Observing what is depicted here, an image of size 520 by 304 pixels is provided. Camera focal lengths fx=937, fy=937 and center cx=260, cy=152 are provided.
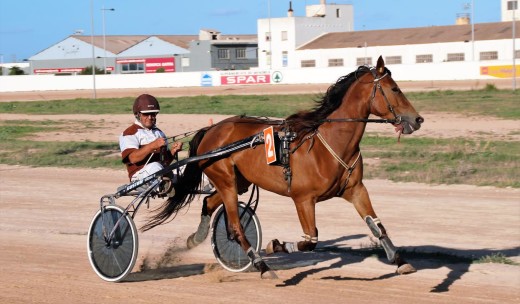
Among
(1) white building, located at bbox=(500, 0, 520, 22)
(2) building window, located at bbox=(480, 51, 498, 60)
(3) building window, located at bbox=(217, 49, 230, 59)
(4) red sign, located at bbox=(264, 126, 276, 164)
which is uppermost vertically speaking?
(1) white building, located at bbox=(500, 0, 520, 22)

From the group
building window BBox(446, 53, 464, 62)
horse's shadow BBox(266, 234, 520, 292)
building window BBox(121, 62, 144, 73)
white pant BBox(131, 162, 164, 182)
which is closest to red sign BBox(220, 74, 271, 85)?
building window BBox(446, 53, 464, 62)

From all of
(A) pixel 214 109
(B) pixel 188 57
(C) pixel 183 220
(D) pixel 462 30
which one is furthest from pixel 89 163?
(B) pixel 188 57

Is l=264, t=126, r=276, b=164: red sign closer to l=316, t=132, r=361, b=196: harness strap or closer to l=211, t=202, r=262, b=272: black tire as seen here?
l=316, t=132, r=361, b=196: harness strap

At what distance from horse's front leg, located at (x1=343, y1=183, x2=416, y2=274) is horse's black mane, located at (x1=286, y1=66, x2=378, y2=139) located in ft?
2.10

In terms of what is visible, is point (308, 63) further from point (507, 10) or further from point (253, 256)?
point (253, 256)

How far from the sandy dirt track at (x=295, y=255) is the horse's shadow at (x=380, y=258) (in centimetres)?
1

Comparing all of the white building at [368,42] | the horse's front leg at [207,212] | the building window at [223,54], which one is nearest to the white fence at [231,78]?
the white building at [368,42]

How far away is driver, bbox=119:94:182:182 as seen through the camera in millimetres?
8438

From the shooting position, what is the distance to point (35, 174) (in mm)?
18969

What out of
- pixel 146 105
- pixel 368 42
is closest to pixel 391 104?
pixel 146 105

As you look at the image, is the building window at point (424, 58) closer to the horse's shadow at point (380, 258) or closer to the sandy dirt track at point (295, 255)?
the sandy dirt track at point (295, 255)

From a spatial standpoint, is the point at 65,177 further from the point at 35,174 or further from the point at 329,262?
the point at 329,262

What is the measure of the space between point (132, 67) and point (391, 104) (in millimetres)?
85065

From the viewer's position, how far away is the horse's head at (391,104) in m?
7.38
